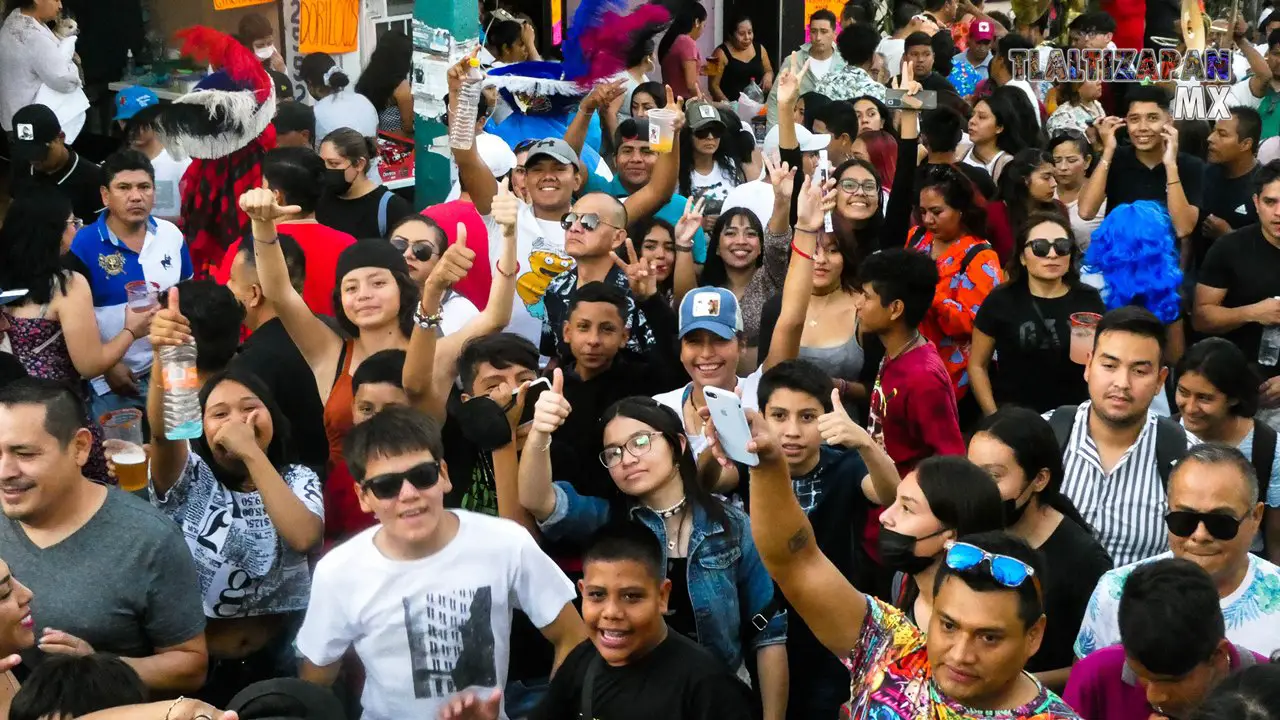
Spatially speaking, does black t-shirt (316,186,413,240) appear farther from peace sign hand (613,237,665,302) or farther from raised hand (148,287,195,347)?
raised hand (148,287,195,347)

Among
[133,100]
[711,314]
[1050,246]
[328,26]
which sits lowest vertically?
[711,314]

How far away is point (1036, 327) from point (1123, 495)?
4.57 ft

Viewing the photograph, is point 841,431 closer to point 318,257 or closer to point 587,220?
point 587,220

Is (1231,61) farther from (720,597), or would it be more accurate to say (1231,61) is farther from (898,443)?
(720,597)

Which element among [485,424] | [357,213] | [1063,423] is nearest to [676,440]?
[485,424]

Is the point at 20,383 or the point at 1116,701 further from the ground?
the point at 20,383

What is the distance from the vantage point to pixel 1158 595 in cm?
309

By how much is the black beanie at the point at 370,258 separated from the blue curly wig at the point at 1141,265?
9.47 feet

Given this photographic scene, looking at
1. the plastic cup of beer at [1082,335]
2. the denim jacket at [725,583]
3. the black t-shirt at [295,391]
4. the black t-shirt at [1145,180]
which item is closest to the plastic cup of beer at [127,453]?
the black t-shirt at [295,391]

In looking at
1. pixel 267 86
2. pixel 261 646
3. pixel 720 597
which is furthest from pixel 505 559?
pixel 267 86

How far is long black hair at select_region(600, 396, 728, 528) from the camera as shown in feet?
13.3

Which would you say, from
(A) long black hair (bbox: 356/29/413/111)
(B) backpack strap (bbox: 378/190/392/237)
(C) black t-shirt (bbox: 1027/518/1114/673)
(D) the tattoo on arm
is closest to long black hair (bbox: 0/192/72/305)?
(B) backpack strap (bbox: 378/190/392/237)

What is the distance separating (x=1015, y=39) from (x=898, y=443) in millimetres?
7688

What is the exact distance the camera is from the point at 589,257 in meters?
5.68
